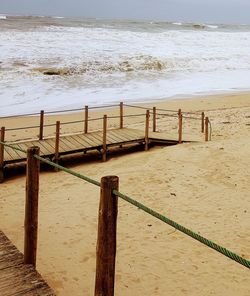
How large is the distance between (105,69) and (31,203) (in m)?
23.5

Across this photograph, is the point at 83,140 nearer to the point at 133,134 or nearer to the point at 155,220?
the point at 133,134

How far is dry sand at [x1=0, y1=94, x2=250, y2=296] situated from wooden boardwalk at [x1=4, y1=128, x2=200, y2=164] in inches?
17.2

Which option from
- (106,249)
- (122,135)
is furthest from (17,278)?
(122,135)

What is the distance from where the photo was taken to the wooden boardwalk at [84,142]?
30.7 feet

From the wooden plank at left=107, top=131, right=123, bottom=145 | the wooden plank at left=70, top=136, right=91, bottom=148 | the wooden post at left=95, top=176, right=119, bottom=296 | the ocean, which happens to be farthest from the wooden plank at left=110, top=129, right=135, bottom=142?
the wooden post at left=95, top=176, right=119, bottom=296

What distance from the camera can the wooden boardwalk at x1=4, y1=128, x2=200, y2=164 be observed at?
9.36m

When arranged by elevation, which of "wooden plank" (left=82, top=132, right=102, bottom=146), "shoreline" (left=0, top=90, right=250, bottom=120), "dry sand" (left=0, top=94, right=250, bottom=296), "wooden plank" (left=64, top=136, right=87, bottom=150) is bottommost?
"dry sand" (left=0, top=94, right=250, bottom=296)

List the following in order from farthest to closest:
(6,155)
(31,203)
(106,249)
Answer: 1. (6,155)
2. (31,203)
3. (106,249)

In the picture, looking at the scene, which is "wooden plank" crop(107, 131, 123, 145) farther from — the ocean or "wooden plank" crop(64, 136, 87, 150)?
the ocean

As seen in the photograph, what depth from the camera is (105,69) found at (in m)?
26.9

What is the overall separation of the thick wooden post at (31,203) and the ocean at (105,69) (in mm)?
11673

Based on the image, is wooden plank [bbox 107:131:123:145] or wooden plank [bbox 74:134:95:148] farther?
wooden plank [bbox 107:131:123:145]

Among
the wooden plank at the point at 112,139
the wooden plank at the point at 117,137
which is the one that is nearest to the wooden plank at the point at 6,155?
the wooden plank at the point at 112,139

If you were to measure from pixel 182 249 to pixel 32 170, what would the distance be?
254 centimetres
